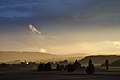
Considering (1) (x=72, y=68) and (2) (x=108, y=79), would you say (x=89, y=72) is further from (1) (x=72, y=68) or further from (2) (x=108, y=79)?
Answer: (2) (x=108, y=79)

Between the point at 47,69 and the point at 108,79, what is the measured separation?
244 feet

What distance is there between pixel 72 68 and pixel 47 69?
1902 centimetres

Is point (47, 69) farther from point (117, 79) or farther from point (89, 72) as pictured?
point (117, 79)

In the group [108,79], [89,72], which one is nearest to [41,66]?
[89,72]

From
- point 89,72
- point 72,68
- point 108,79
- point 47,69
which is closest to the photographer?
point 108,79

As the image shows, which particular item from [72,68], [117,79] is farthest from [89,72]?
[117,79]

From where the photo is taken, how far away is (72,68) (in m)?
147

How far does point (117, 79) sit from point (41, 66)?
259ft

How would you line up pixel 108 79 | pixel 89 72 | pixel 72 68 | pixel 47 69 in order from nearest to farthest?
pixel 108 79, pixel 89 72, pixel 72 68, pixel 47 69

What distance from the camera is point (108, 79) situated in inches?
3578

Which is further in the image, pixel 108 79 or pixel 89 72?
pixel 89 72

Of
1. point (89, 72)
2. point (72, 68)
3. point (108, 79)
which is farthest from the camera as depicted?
point (72, 68)

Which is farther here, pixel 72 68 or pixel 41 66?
pixel 41 66

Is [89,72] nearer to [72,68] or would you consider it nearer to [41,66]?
[72,68]
